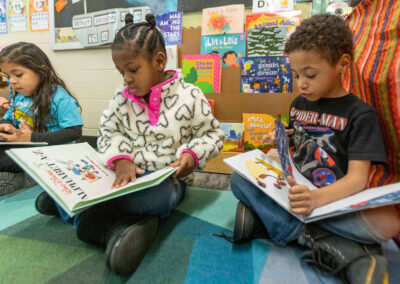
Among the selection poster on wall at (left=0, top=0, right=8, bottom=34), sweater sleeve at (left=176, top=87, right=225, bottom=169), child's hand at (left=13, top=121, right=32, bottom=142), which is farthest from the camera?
poster on wall at (left=0, top=0, right=8, bottom=34)

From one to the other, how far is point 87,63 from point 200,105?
1145 millimetres

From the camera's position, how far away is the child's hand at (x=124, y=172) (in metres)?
0.57

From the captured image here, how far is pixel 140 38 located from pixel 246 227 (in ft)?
1.79

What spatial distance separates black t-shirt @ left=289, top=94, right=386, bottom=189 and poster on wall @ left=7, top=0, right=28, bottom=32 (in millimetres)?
1838

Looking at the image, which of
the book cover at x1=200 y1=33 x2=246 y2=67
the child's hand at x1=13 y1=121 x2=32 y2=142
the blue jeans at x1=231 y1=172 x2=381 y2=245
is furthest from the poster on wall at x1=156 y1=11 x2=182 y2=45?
the blue jeans at x1=231 y1=172 x2=381 y2=245

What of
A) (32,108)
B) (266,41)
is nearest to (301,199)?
(266,41)

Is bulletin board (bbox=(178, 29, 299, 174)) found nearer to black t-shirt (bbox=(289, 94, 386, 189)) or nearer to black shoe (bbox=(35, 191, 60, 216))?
black t-shirt (bbox=(289, 94, 386, 189))

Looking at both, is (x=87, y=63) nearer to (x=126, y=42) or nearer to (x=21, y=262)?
(x=126, y=42)

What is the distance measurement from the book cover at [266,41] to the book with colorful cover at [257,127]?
289 mm

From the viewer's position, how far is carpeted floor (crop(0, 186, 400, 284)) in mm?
478

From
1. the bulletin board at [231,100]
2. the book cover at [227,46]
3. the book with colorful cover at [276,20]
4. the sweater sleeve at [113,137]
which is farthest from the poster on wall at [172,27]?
the sweater sleeve at [113,137]

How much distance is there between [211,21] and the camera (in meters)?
1.15


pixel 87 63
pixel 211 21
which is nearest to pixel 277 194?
pixel 211 21

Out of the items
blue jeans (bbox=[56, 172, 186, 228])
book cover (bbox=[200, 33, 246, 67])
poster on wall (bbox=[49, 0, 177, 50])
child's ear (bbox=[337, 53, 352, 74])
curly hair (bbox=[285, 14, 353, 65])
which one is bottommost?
blue jeans (bbox=[56, 172, 186, 228])
